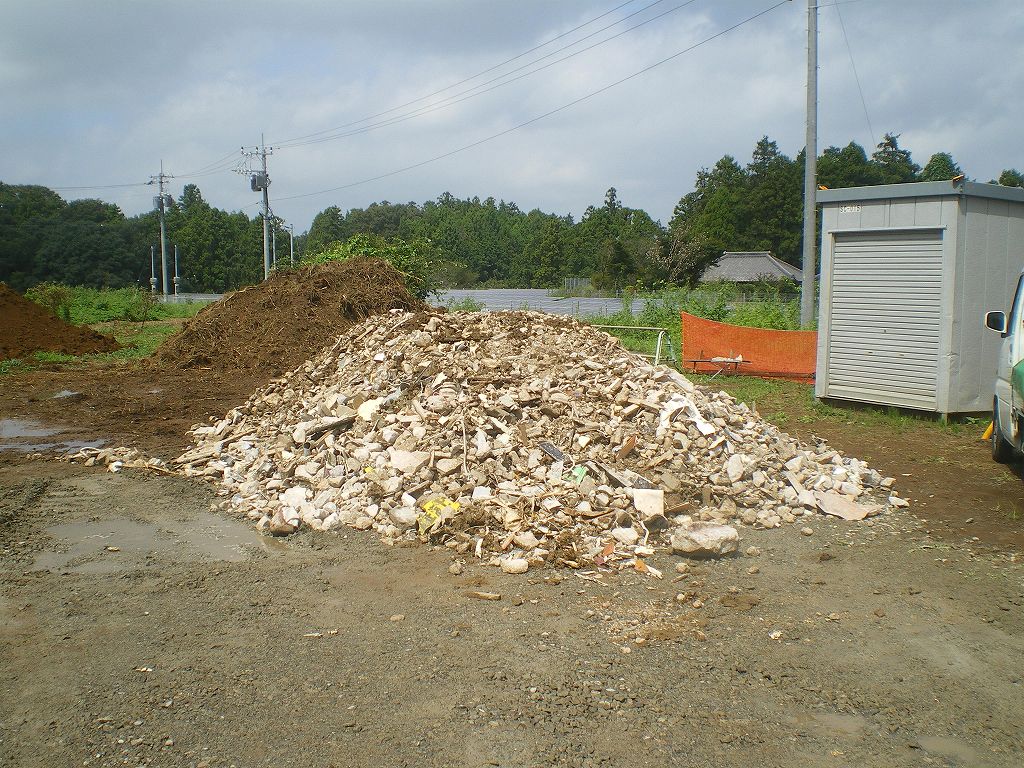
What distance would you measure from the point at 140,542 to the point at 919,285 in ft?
33.6

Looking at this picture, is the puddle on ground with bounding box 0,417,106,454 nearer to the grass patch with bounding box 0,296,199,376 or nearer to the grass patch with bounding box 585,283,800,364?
the grass patch with bounding box 0,296,199,376

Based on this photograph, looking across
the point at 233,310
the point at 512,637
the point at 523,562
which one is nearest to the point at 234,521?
the point at 523,562

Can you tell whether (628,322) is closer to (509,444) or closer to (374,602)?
(509,444)

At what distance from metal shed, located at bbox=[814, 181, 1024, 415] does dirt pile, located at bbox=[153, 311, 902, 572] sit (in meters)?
4.09

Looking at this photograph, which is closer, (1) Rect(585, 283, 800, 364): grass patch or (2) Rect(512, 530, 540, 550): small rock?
(2) Rect(512, 530, 540, 550): small rock

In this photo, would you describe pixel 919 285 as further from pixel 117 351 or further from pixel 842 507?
pixel 117 351

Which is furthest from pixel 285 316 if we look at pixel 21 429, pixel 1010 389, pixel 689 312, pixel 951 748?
pixel 951 748

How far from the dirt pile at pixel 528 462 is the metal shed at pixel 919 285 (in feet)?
13.4

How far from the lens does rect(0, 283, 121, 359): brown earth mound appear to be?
2058 centimetres

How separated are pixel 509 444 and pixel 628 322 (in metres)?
18.9

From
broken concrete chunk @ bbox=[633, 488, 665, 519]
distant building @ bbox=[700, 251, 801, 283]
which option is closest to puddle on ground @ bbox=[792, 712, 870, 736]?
broken concrete chunk @ bbox=[633, 488, 665, 519]

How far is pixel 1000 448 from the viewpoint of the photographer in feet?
29.0

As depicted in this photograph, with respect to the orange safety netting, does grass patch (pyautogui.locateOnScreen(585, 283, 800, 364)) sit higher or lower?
higher

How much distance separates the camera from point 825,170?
216 feet
